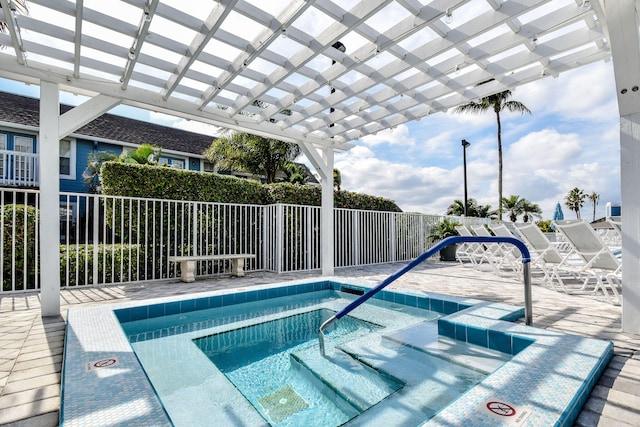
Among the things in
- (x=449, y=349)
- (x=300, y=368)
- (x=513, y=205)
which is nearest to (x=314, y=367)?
(x=300, y=368)

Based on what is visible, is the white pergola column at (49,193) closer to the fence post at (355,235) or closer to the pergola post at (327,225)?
the pergola post at (327,225)

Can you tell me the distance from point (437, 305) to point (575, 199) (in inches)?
2032

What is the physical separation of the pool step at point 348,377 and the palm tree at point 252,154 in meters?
A: 12.4

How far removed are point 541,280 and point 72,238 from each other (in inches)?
531

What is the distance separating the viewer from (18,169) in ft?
37.4

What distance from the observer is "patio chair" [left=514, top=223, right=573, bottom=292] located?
536 cm

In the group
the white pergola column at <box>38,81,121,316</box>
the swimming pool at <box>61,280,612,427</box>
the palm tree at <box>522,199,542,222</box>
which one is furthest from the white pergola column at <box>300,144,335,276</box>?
the palm tree at <box>522,199,542,222</box>

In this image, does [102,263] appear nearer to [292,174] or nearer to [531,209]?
[292,174]

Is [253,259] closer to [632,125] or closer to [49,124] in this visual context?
[49,124]

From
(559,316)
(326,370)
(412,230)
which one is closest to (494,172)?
(412,230)

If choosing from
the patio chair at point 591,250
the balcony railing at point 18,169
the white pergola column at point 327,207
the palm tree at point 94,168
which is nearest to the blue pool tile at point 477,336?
the patio chair at point 591,250

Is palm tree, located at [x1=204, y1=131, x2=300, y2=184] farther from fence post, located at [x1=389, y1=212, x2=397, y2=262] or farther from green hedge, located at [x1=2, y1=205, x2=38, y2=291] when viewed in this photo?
green hedge, located at [x1=2, y1=205, x2=38, y2=291]

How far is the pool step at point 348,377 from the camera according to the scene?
2373 mm

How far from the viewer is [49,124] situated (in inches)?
157
